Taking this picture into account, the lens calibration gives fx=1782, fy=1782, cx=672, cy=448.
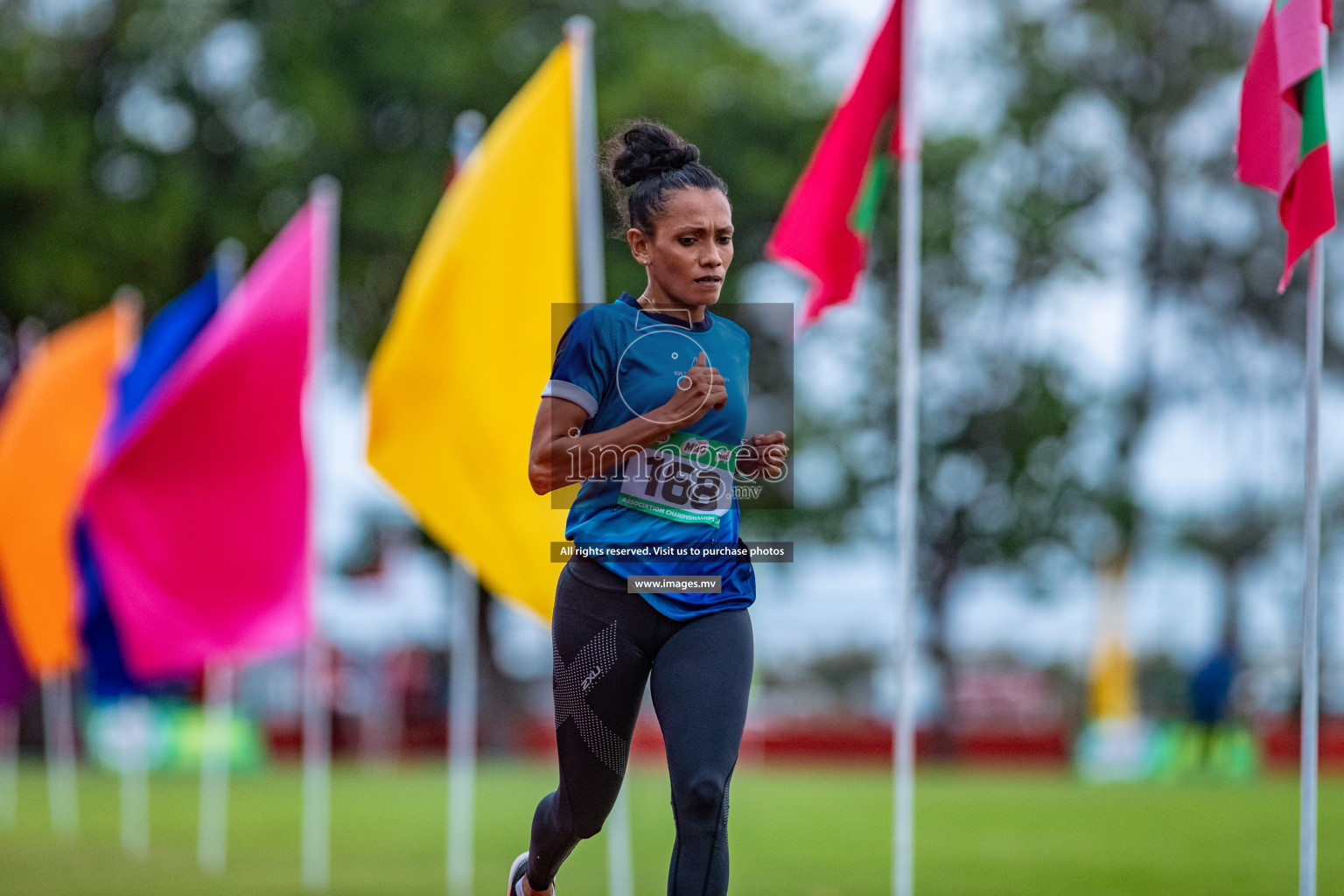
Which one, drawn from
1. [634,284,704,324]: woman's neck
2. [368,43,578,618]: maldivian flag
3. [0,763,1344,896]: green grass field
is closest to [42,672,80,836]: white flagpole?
[0,763,1344,896]: green grass field

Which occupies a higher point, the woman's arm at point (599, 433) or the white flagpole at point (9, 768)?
the woman's arm at point (599, 433)

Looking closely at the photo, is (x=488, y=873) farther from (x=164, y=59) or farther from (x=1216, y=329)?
(x=1216, y=329)

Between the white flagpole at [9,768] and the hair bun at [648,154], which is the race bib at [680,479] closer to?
the hair bun at [648,154]

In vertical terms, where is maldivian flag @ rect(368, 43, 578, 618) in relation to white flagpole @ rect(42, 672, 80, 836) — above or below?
above

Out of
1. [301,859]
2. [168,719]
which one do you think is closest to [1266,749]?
[168,719]

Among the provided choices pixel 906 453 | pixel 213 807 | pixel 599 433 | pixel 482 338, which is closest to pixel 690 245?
pixel 599 433

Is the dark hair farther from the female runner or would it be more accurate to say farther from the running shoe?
the running shoe

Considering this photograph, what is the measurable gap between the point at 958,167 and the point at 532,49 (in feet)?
25.5

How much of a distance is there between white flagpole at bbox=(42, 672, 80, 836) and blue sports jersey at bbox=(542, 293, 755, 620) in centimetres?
1229

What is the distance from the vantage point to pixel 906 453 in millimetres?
7398

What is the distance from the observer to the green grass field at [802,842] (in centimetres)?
1078

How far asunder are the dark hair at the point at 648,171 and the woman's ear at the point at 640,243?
0.02 m

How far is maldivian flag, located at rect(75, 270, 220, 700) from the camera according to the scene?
1389 cm

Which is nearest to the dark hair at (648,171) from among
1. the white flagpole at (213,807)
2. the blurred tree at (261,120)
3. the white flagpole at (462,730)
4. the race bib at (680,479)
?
the race bib at (680,479)
